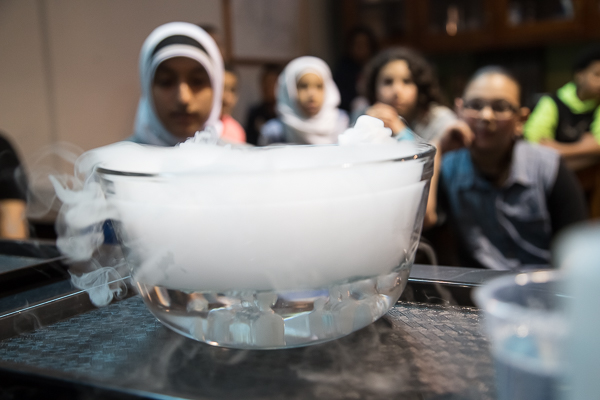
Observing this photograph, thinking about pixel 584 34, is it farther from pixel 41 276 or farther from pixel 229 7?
pixel 41 276

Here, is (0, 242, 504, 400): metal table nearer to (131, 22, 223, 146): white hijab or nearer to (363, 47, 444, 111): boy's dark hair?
(131, 22, 223, 146): white hijab

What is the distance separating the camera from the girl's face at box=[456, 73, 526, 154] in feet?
4.06

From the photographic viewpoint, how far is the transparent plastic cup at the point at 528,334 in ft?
0.61

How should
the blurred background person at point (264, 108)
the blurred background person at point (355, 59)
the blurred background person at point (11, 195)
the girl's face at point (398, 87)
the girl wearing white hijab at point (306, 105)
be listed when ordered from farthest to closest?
the blurred background person at point (355, 59) < the blurred background person at point (264, 108) < the girl wearing white hijab at point (306, 105) < the girl's face at point (398, 87) < the blurred background person at point (11, 195)

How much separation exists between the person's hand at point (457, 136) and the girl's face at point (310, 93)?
920 millimetres

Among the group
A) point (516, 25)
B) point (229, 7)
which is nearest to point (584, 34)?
point (516, 25)

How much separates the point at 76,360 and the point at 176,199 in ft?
0.39

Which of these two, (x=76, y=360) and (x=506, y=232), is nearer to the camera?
(x=76, y=360)

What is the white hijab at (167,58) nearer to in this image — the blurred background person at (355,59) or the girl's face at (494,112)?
the girl's face at (494,112)

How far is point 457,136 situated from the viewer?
126cm

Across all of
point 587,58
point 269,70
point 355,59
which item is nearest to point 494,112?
point 587,58

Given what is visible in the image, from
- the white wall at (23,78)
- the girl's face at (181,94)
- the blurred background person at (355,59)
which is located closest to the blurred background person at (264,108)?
the blurred background person at (355,59)

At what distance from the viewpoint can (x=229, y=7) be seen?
2.83 m

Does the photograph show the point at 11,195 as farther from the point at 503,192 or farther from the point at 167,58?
the point at 503,192
